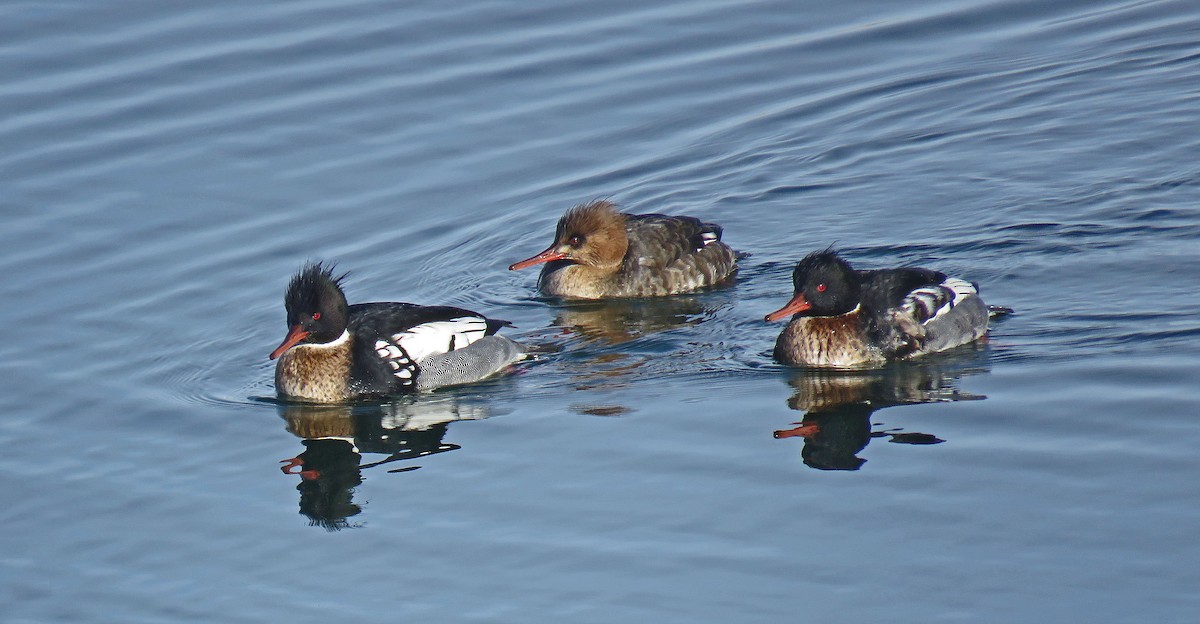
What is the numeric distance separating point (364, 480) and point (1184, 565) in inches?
233

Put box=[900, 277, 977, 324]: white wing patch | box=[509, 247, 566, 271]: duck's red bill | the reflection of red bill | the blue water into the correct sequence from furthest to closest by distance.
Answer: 1. box=[509, 247, 566, 271]: duck's red bill
2. box=[900, 277, 977, 324]: white wing patch
3. the reflection of red bill
4. the blue water

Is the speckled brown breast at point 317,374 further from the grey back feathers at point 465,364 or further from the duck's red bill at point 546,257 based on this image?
the duck's red bill at point 546,257

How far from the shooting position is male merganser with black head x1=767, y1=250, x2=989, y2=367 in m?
14.3

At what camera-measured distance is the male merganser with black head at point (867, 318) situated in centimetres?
1434

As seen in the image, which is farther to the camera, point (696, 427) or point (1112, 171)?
point (1112, 171)

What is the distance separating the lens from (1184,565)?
9.87m

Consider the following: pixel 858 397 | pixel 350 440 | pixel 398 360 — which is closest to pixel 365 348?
pixel 398 360

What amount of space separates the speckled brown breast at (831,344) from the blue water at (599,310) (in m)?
0.30

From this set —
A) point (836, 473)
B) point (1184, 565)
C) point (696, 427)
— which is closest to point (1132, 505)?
point (1184, 565)

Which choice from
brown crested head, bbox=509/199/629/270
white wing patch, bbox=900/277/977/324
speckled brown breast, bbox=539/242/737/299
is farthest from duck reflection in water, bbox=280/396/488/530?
white wing patch, bbox=900/277/977/324

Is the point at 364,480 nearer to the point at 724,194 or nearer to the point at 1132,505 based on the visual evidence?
the point at 1132,505

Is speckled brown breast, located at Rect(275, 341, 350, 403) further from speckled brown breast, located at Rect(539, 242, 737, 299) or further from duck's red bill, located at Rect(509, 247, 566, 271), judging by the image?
speckled brown breast, located at Rect(539, 242, 737, 299)

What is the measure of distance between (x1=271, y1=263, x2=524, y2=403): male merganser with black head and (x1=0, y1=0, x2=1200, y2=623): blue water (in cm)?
26

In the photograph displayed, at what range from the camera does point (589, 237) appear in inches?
663
